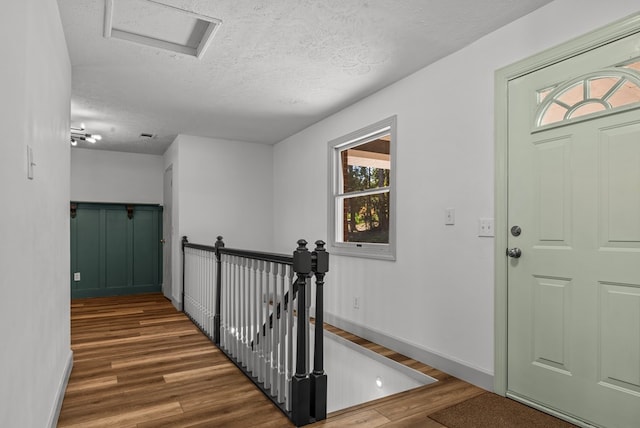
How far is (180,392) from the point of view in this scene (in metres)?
2.57

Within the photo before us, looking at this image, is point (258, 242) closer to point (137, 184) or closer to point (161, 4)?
point (137, 184)

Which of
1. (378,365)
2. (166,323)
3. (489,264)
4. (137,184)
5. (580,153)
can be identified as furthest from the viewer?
(137,184)

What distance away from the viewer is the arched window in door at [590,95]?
1.90 m

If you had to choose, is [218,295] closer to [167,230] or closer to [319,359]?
[319,359]

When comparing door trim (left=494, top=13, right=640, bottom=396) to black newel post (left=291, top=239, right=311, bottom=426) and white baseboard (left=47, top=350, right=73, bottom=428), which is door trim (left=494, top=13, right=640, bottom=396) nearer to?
black newel post (left=291, top=239, right=311, bottom=426)

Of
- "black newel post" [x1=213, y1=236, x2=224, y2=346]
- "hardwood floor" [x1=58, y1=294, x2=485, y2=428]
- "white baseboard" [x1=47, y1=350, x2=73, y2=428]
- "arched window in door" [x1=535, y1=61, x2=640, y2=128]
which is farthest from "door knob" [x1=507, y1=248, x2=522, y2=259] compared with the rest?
"white baseboard" [x1=47, y1=350, x2=73, y2=428]

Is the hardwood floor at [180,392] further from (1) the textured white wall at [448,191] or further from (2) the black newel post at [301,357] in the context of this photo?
(1) the textured white wall at [448,191]

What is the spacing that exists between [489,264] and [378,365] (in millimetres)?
1266

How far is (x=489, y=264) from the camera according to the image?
255cm

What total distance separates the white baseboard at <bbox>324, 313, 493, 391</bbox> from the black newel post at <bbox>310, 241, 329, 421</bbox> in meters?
1.08

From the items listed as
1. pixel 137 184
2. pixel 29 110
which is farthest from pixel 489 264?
pixel 137 184

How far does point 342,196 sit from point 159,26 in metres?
2.43

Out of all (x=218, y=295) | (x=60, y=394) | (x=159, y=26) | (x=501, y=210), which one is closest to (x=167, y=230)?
(x=218, y=295)

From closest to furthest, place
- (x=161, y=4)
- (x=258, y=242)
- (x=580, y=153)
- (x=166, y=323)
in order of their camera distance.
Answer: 1. (x=580, y=153)
2. (x=161, y=4)
3. (x=166, y=323)
4. (x=258, y=242)
